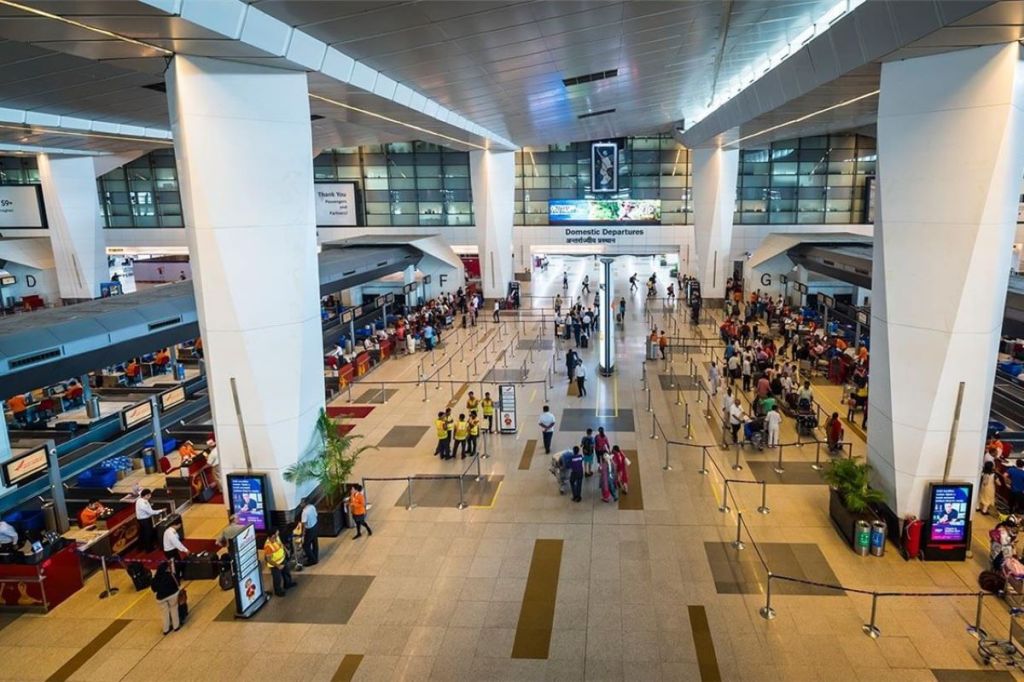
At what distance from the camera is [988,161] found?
904 cm

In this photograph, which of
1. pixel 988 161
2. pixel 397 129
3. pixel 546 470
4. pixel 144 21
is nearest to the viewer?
pixel 144 21

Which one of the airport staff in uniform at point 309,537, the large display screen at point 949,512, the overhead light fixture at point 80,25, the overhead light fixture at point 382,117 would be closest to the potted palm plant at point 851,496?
the large display screen at point 949,512

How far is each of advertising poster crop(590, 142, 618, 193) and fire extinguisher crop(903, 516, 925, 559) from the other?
33.0 meters

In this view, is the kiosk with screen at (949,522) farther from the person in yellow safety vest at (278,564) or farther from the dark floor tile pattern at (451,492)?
the person in yellow safety vest at (278,564)

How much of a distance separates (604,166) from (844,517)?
3292 centimetres

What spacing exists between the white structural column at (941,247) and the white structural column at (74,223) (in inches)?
1399

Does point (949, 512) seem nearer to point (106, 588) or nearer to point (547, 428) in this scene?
point (547, 428)

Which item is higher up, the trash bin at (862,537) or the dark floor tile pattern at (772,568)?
the trash bin at (862,537)

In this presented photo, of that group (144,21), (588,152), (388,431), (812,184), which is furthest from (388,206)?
(144,21)

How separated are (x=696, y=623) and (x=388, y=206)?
1560 inches

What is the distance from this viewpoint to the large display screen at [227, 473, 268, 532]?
10898 mm

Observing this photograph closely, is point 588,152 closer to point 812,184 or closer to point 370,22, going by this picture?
point 812,184

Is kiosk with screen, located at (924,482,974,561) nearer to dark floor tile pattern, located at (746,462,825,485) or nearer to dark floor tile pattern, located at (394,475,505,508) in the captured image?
dark floor tile pattern, located at (746,462,825,485)

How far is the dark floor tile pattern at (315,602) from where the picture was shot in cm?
873
